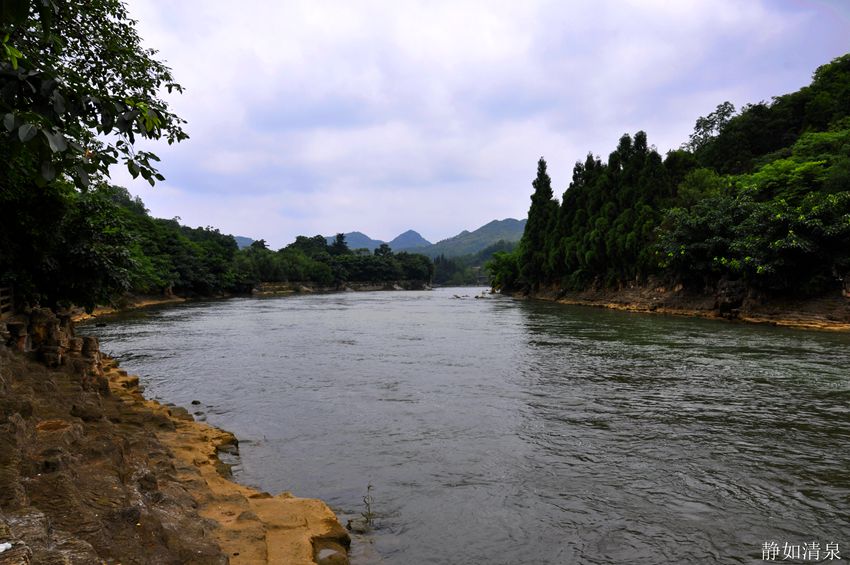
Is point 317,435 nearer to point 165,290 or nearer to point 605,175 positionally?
point 605,175

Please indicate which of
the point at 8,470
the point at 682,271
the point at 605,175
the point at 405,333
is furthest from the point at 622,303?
the point at 8,470

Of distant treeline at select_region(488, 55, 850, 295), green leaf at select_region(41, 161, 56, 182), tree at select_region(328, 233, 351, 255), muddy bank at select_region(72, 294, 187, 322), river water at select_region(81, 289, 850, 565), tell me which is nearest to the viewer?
green leaf at select_region(41, 161, 56, 182)

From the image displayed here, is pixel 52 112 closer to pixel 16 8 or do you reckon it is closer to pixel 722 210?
pixel 16 8

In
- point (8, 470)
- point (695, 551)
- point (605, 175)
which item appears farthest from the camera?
point (605, 175)

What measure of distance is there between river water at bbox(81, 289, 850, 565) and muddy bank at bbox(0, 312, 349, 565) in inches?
35.2

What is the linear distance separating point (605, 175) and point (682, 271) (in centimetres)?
2423

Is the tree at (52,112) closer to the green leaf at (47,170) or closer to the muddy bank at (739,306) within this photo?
the green leaf at (47,170)

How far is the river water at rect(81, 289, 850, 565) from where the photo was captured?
6234 mm

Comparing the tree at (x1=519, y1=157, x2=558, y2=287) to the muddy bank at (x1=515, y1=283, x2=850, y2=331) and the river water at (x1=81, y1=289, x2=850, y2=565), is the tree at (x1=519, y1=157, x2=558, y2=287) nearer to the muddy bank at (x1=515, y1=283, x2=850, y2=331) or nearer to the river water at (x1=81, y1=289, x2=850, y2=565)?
the muddy bank at (x1=515, y1=283, x2=850, y2=331)

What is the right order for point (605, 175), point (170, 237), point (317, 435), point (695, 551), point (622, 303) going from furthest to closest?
point (170, 237)
point (605, 175)
point (622, 303)
point (317, 435)
point (695, 551)

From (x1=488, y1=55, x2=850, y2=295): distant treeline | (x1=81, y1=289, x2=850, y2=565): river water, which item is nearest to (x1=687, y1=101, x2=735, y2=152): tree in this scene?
(x1=488, y1=55, x2=850, y2=295): distant treeline

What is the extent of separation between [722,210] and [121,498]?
39.7m

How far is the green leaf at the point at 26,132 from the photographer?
7.98 feet

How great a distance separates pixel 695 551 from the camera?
19.1 feet
